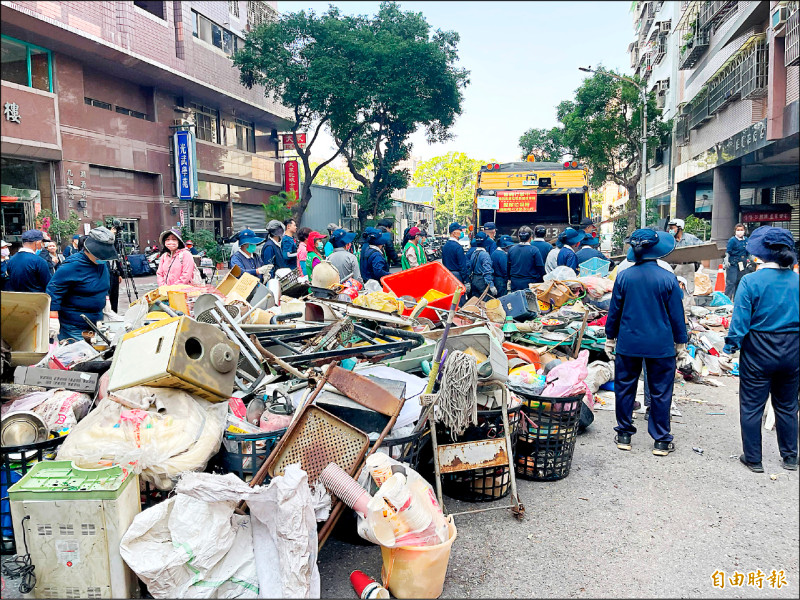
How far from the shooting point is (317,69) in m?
23.8

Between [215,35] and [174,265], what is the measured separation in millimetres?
23358

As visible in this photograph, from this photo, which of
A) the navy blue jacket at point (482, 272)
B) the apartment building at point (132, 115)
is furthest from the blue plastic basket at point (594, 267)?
the apartment building at point (132, 115)

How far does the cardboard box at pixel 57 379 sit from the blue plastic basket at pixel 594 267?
697 centimetres

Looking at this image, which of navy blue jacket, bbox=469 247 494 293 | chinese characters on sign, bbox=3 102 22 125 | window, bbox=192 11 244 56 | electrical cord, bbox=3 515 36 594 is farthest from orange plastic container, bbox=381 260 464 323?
window, bbox=192 11 244 56

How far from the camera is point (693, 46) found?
2347cm

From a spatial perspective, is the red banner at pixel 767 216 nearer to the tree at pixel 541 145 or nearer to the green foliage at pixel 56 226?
the tree at pixel 541 145

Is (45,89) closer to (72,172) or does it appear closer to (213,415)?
(72,172)

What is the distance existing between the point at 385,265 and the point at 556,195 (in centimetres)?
758

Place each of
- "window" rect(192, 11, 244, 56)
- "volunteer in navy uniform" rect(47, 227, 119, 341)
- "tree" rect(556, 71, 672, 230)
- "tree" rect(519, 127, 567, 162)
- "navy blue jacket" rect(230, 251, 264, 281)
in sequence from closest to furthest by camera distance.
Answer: "volunteer in navy uniform" rect(47, 227, 119, 341) < "navy blue jacket" rect(230, 251, 264, 281) < "window" rect(192, 11, 244, 56) < "tree" rect(556, 71, 672, 230) < "tree" rect(519, 127, 567, 162)

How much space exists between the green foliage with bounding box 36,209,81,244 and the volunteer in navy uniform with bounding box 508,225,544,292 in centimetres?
1380

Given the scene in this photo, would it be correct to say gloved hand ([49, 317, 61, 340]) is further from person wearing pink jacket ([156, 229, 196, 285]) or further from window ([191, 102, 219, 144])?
window ([191, 102, 219, 144])

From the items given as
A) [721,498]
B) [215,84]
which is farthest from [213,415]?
[215,84]

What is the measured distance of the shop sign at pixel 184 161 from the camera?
23.7m

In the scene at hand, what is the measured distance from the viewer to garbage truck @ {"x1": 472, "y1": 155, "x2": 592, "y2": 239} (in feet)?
46.3
